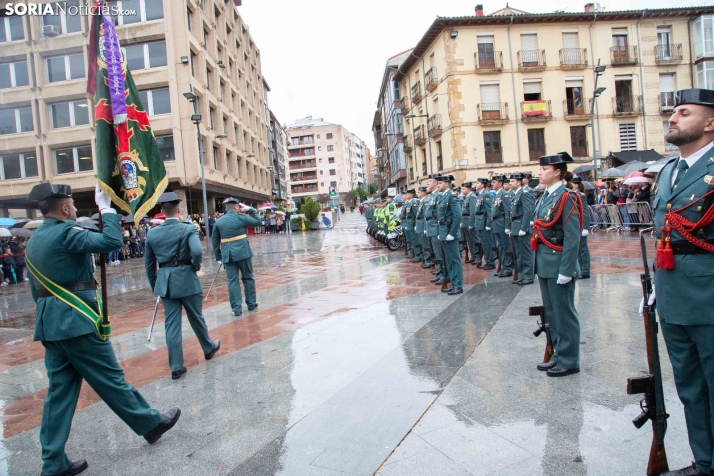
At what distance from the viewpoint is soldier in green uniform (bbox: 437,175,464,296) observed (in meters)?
8.24

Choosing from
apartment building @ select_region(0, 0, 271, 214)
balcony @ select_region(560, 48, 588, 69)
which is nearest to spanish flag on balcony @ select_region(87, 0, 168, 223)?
apartment building @ select_region(0, 0, 271, 214)

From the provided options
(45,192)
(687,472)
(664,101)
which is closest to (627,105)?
(664,101)

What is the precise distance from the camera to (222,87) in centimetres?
3559

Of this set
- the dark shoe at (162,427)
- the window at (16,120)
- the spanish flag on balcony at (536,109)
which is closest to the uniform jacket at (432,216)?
the dark shoe at (162,427)

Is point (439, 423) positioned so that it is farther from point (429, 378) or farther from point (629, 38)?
point (629, 38)

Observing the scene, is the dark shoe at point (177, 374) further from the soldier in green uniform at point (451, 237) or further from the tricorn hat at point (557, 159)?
the soldier in green uniform at point (451, 237)

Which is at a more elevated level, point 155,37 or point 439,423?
point 155,37

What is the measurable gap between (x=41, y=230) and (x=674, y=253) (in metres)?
3.98

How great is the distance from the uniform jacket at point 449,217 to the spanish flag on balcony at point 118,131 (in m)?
5.16

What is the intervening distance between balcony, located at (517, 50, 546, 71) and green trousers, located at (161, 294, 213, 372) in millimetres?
29731

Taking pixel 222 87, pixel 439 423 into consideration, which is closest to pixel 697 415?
pixel 439 423

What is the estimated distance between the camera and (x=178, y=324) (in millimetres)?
5023

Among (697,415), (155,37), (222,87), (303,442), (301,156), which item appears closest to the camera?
(697,415)

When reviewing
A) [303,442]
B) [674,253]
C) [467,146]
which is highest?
[467,146]
